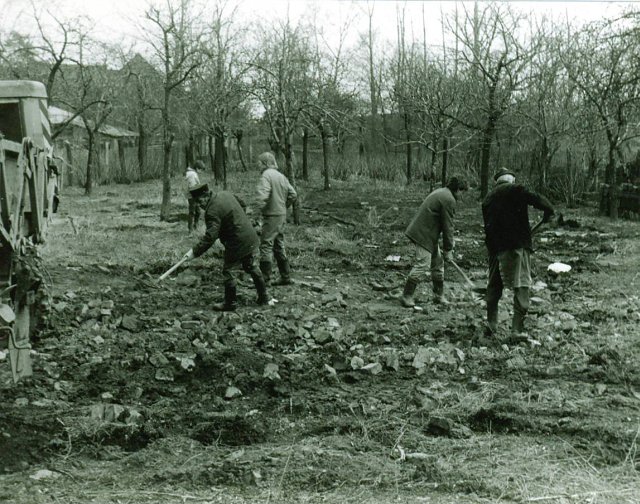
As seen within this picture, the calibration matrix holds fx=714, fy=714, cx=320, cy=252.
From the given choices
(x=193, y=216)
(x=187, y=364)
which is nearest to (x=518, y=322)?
(x=187, y=364)

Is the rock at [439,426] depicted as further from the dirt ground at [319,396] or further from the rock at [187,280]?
the rock at [187,280]

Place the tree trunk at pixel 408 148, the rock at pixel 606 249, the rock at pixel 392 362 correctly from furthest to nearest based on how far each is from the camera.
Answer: the tree trunk at pixel 408 148 → the rock at pixel 606 249 → the rock at pixel 392 362

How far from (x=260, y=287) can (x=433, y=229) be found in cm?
214

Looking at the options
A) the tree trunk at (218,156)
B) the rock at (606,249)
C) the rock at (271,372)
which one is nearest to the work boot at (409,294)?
the rock at (271,372)

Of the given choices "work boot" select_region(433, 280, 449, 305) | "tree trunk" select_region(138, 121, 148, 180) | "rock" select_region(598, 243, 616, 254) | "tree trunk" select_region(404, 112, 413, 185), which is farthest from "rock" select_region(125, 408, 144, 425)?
"tree trunk" select_region(138, 121, 148, 180)

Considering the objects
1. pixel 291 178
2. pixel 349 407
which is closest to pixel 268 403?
pixel 349 407

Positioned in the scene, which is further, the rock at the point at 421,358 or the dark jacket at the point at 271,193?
the dark jacket at the point at 271,193

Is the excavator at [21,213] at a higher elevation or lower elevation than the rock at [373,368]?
higher

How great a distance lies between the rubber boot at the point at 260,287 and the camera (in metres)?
8.28

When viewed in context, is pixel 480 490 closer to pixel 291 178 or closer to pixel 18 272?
pixel 18 272

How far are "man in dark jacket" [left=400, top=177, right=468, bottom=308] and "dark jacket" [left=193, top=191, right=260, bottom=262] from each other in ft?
6.24

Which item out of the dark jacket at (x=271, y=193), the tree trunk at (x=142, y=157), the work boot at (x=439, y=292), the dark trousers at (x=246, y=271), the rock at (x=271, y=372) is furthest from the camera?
the tree trunk at (x=142, y=157)

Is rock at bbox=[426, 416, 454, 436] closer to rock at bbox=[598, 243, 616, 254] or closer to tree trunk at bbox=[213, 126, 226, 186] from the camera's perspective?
rock at bbox=[598, 243, 616, 254]

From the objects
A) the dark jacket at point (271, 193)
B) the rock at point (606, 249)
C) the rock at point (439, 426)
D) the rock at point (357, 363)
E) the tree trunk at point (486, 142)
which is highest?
the tree trunk at point (486, 142)
